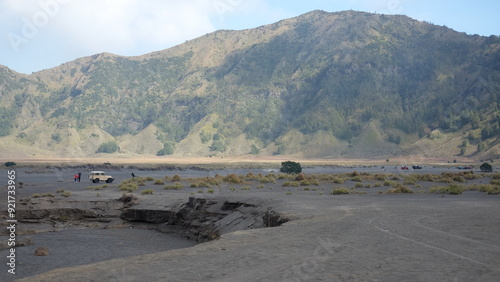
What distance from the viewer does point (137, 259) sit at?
12117 mm

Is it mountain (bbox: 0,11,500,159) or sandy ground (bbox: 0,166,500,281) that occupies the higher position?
mountain (bbox: 0,11,500,159)

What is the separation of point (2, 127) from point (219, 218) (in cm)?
18368

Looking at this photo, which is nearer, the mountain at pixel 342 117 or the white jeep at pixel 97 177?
the white jeep at pixel 97 177

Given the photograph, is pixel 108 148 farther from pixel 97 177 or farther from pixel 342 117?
pixel 97 177

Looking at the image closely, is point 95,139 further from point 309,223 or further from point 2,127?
point 309,223

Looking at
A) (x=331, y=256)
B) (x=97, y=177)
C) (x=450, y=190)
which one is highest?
(x=331, y=256)

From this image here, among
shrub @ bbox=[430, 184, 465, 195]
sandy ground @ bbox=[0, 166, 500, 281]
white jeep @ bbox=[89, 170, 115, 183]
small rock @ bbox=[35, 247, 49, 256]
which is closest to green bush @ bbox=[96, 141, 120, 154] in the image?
white jeep @ bbox=[89, 170, 115, 183]

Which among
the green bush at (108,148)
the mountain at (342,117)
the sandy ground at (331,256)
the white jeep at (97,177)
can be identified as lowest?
the white jeep at (97,177)

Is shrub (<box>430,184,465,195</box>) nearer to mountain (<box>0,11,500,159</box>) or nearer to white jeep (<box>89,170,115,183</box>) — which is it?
white jeep (<box>89,170,115,183</box>)

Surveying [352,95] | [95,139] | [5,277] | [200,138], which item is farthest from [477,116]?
[5,277]

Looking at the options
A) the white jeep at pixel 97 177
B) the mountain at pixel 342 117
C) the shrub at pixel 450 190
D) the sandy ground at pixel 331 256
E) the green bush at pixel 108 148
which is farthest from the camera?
the green bush at pixel 108 148

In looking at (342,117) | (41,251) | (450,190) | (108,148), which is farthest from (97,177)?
(342,117)

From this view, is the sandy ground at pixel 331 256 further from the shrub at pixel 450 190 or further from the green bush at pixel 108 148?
the green bush at pixel 108 148

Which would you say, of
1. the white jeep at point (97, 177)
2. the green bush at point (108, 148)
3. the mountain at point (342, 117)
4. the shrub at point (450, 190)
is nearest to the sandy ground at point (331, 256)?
the shrub at point (450, 190)
